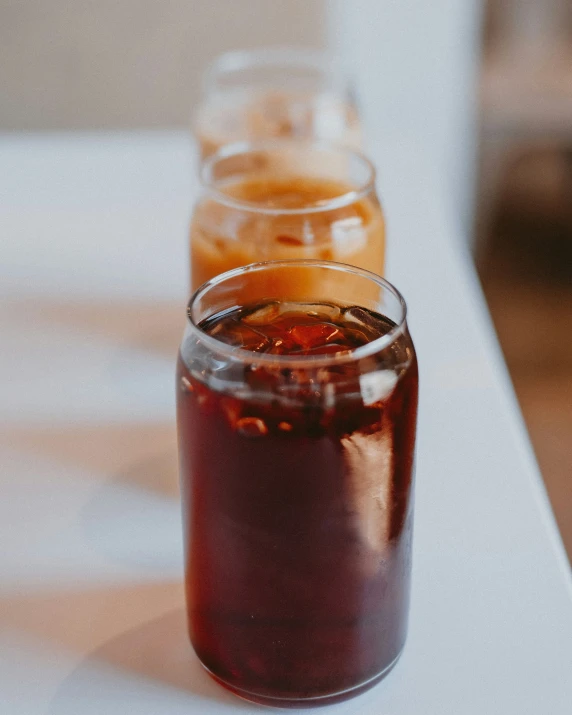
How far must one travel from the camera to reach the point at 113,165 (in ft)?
4.38

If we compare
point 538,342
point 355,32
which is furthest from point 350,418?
point 538,342

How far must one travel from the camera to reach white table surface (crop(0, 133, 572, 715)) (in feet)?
1.85

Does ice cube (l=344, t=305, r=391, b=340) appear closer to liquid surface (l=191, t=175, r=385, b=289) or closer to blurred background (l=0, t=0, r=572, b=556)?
liquid surface (l=191, t=175, r=385, b=289)

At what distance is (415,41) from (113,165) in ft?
3.66

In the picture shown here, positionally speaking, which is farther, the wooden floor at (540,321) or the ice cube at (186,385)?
the wooden floor at (540,321)

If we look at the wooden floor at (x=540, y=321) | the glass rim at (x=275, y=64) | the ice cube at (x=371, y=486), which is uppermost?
the glass rim at (x=275, y=64)

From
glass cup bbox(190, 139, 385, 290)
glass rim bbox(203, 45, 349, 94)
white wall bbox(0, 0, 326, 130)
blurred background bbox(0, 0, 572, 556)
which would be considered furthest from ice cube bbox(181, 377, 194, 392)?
white wall bbox(0, 0, 326, 130)

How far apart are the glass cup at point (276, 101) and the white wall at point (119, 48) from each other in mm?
510

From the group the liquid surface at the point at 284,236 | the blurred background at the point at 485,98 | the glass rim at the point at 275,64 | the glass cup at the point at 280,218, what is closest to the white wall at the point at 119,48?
the blurred background at the point at 485,98

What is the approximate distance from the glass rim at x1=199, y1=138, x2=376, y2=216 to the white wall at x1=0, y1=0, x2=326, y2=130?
1.04m

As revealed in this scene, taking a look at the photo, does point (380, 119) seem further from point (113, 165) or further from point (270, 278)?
point (270, 278)

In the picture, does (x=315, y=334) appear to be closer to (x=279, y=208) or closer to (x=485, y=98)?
(x=279, y=208)

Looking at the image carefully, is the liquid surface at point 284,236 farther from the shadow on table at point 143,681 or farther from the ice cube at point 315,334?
the shadow on table at point 143,681

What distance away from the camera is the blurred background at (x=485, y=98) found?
75.4 inches
